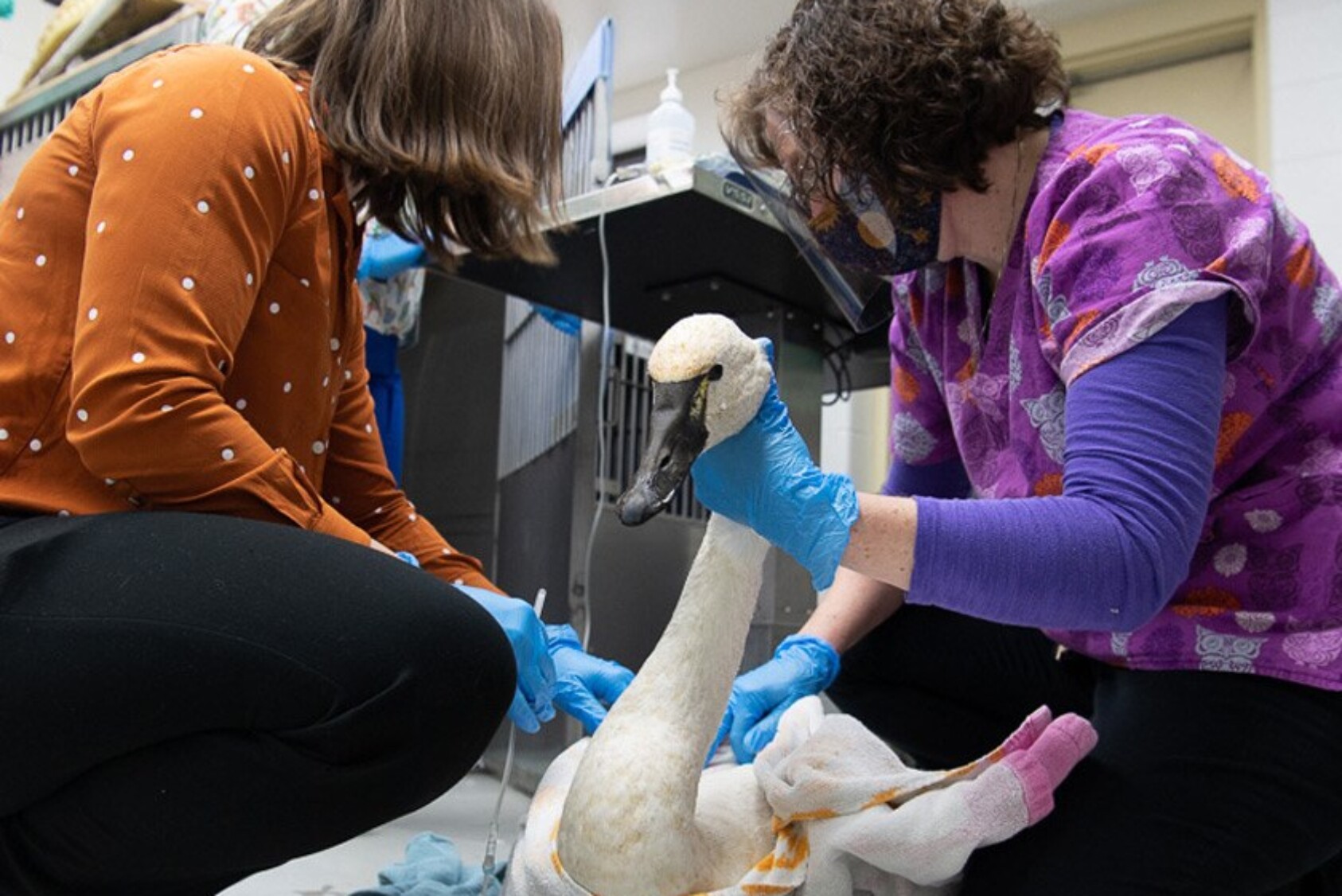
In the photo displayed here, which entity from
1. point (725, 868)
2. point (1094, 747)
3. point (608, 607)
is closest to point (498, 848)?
point (608, 607)

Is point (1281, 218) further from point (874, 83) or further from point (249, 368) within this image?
point (249, 368)

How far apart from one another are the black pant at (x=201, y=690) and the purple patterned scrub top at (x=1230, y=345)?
41 cm

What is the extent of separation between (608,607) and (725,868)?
39.5 inches

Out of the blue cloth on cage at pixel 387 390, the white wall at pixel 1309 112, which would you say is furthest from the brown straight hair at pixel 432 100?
the white wall at pixel 1309 112

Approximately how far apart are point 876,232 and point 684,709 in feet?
1.29

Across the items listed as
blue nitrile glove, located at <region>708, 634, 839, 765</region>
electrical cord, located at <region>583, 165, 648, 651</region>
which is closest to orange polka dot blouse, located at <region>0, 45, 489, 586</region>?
blue nitrile glove, located at <region>708, 634, 839, 765</region>

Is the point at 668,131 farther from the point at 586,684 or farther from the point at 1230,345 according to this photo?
the point at 1230,345

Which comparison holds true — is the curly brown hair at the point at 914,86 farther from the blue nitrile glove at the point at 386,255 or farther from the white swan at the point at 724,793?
the blue nitrile glove at the point at 386,255

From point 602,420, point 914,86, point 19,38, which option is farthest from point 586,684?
point 19,38

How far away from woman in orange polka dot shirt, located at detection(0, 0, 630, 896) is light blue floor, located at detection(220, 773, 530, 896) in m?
0.26

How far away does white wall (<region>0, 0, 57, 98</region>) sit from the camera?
7.98 feet

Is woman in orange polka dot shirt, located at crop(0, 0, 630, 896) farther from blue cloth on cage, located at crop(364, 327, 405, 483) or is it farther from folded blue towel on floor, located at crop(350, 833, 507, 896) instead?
blue cloth on cage, located at crop(364, 327, 405, 483)

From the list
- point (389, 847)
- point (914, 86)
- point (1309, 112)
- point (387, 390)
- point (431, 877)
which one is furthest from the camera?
point (1309, 112)

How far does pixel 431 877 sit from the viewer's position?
1.03 meters
